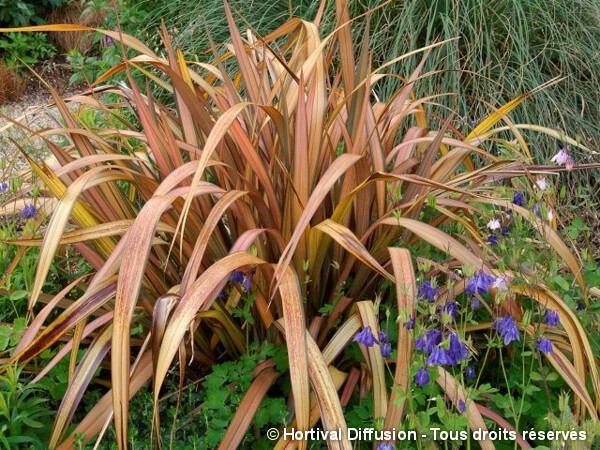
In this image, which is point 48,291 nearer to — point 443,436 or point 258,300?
point 258,300

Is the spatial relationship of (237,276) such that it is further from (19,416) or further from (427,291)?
(19,416)

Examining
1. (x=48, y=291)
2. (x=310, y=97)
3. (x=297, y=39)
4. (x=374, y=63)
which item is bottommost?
(x=48, y=291)

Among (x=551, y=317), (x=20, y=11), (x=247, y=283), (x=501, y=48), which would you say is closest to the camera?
(x=551, y=317)

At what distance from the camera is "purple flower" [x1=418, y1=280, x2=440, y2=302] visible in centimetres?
166

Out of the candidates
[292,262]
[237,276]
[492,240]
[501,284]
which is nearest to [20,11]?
[292,262]

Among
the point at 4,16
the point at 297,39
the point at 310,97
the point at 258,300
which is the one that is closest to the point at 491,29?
the point at 297,39

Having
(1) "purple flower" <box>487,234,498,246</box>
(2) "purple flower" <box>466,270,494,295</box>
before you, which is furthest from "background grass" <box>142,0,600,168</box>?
(2) "purple flower" <box>466,270,494,295</box>

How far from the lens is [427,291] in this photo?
1.68 m

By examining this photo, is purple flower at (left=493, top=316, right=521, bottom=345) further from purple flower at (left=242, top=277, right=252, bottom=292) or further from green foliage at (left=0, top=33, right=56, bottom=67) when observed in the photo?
green foliage at (left=0, top=33, right=56, bottom=67)

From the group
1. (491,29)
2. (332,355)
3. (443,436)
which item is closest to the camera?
(443,436)

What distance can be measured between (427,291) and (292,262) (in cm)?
46

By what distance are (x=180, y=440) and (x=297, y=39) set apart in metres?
1.32

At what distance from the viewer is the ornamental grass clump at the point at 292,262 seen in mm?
→ 1675

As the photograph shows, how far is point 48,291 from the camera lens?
2549 mm
